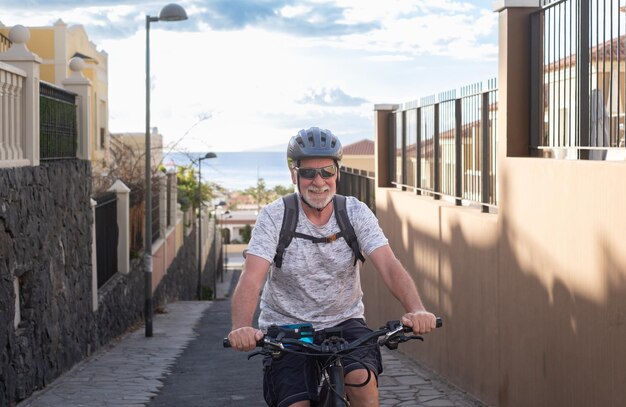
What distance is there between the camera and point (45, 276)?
12.2 metres

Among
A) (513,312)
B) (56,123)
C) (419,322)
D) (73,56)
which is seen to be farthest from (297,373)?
(73,56)

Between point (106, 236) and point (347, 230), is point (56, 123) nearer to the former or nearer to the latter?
point (106, 236)

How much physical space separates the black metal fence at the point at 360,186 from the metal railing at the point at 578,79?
8.92 meters

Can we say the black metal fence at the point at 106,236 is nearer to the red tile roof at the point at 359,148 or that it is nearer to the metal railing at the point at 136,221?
the metal railing at the point at 136,221

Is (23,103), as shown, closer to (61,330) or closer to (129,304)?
(61,330)

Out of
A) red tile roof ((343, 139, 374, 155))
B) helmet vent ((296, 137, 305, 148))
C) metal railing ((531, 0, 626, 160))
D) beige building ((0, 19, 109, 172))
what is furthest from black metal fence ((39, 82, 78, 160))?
red tile roof ((343, 139, 374, 155))

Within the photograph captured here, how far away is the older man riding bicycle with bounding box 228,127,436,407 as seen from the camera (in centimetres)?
473

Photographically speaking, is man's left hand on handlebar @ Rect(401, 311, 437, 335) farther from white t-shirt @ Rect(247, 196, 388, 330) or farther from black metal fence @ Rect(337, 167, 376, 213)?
black metal fence @ Rect(337, 167, 376, 213)

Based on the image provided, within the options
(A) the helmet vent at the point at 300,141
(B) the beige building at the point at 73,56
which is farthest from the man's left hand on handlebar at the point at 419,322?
(B) the beige building at the point at 73,56

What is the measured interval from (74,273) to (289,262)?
10.0 meters

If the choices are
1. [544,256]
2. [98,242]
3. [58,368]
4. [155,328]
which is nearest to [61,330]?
[58,368]

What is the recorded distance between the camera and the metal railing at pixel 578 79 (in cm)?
703

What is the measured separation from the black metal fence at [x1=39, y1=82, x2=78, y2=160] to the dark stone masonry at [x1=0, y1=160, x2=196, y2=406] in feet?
0.61

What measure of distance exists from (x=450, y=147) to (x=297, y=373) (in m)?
8.15
